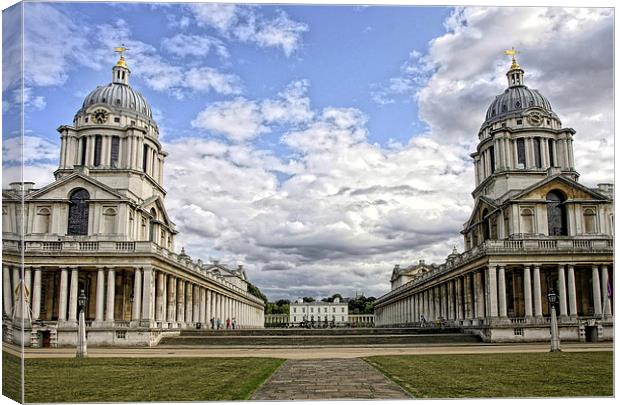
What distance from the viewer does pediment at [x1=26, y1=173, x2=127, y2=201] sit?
6262 cm

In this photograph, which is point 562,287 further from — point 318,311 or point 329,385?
point 318,311

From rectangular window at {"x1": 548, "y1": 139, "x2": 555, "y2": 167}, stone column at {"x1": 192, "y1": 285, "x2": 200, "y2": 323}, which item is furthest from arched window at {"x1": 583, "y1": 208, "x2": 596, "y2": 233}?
stone column at {"x1": 192, "y1": 285, "x2": 200, "y2": 323}

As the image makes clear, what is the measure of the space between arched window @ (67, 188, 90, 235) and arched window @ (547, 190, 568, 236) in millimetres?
44517

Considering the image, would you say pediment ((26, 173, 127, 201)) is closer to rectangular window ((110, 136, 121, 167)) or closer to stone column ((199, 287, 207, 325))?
rectangular window ((110, 136, 121, 167))

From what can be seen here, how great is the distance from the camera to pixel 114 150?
73.0m

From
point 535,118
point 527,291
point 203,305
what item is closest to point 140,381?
point 527,291

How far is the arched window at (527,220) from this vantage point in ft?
204

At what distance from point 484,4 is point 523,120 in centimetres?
5732

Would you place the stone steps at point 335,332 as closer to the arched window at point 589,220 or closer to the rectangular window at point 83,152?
the arched window at point 589,220

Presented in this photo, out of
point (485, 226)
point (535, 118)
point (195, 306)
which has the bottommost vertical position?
point (195, 306)

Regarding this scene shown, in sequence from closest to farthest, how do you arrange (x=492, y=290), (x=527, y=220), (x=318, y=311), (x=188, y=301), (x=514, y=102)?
(x=492, y=290) < (x=527, y=220) < (x=188, y=301) < (x=514, y=102) < (x=318, y=311)

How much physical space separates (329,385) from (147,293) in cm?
3947

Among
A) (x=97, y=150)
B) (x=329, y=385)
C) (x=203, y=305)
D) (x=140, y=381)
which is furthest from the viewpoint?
(x=203, y=305)

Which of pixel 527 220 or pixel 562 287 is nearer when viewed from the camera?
pixel 562 287
